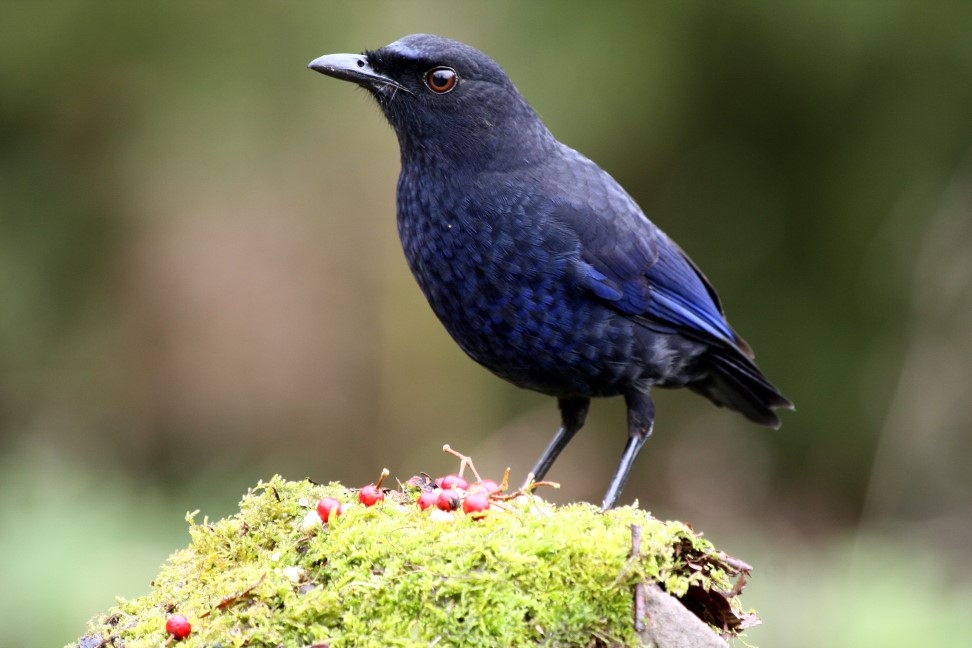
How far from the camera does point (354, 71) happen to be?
4.45m

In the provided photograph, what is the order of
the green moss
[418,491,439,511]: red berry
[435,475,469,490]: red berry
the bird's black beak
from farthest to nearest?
1. the bird's black beak
2. [435,475,469,490]: red berry
3. [418,491,439,511]: red berry
4. the green moss

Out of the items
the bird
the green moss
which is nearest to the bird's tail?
the bird

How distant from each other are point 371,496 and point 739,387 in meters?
2.60

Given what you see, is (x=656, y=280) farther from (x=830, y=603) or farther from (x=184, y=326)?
(x=184, y=326)

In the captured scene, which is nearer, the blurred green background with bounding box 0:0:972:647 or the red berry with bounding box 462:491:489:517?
the red berry with bounding box 462:491:489:517

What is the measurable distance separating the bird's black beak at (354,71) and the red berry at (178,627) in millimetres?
2381

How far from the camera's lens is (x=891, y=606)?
611 centimetres

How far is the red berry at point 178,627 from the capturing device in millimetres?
2746


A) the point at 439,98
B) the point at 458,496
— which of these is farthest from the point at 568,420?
the point at 458,496

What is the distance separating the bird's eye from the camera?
445 centimetres

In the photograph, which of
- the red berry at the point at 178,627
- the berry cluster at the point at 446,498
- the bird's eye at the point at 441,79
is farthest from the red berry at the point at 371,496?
the bird's eye at the point at 441,79

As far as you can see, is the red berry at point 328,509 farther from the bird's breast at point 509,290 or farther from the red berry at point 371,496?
the bird's breast at point 509,290

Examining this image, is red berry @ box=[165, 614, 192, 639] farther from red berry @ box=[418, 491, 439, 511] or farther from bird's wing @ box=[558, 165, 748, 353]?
bird's wing @ box=[558, 165, 748, 353]

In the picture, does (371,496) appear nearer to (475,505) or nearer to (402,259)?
(475,505)
